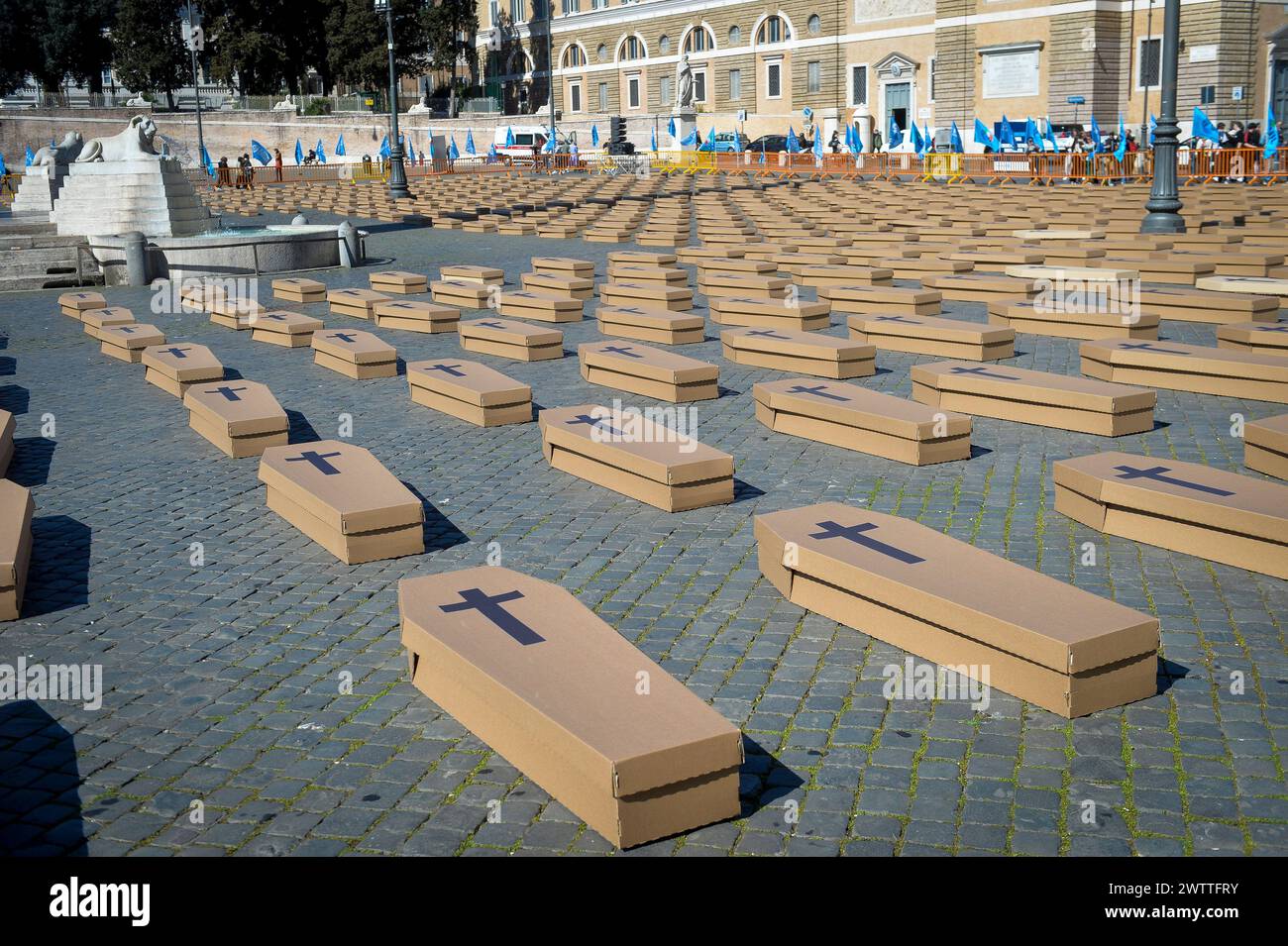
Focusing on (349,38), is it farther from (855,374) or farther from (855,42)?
(855,374)

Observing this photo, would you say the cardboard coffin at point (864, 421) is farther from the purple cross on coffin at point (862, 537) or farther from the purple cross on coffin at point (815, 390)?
the purple cross on coffin at point (862, 537)

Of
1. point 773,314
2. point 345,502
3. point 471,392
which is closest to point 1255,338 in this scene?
point 773,314

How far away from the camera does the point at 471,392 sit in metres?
11.3

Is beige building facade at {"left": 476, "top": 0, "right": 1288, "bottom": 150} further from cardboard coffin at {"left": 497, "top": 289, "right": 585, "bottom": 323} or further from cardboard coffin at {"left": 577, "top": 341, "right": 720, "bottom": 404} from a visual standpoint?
cardboard coffin at {"left": 577, "top": 341, "right": 720, "bottom": 404}

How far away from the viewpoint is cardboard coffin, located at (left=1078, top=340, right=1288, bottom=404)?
10961mm

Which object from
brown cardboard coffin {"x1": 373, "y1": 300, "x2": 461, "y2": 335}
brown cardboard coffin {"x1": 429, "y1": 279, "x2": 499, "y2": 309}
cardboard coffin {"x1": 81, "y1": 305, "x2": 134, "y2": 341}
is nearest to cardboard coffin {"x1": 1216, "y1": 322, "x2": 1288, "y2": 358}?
brown cardboard coffin {"x1": 373, "y1": 300, "x2": 461, "y2": 335}

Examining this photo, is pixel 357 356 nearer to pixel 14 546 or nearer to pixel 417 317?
pixel 417 317

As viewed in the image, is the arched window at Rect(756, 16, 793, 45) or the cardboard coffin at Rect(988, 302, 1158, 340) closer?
the cardboard coffin at Rect(988, 302, 1158, 340)

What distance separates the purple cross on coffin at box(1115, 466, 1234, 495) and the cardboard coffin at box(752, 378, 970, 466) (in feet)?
5.60

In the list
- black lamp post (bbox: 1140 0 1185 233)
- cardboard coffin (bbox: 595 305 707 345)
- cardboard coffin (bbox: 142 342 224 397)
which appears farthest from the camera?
black lamp post (bbox: 1140 0 1185 233)

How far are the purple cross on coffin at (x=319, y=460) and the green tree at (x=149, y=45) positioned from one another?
84355mm

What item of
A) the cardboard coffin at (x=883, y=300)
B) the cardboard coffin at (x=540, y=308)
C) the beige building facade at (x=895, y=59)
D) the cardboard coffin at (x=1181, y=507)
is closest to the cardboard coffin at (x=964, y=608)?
the cardboard coffin at (x=1181, y=507)
